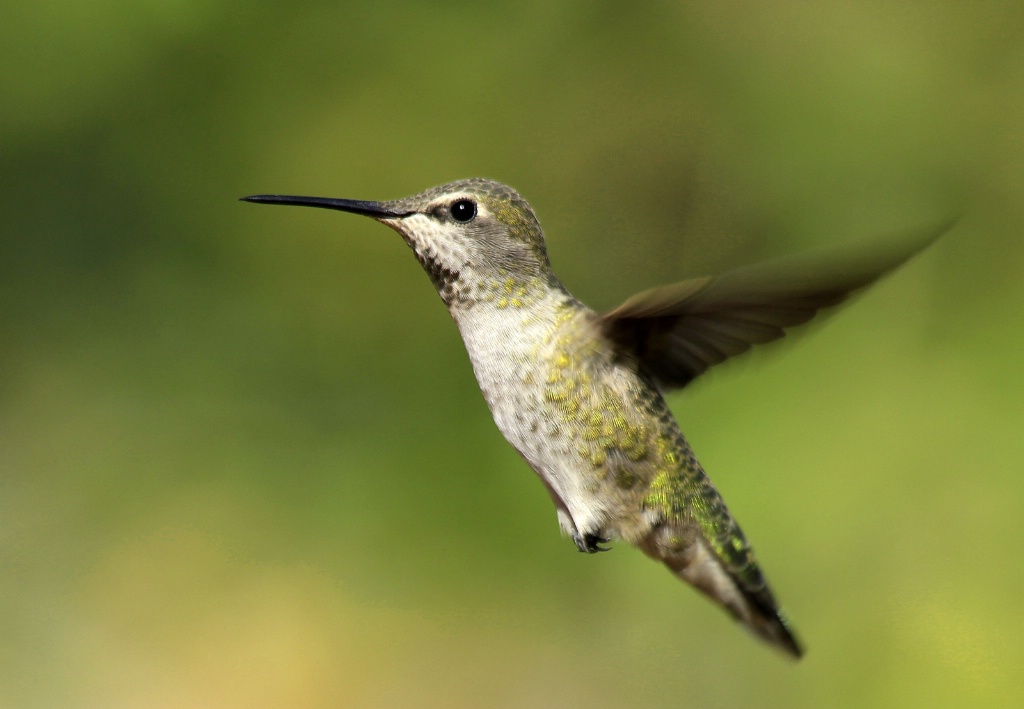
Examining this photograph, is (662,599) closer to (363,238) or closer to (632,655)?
(632,655)

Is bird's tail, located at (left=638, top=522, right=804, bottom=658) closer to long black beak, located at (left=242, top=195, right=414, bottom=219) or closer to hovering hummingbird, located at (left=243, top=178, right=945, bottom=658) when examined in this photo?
hovering hummingbird, located at (left=243, top=178, right=945, bottom=658)

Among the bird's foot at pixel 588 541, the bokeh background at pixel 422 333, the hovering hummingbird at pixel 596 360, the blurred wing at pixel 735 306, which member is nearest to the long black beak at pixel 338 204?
the hovering hummingbird at pixel 596 360

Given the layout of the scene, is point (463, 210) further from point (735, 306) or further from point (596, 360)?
point (735, 306)

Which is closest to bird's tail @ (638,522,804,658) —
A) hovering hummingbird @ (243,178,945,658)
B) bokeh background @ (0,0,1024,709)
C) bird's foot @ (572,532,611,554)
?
hovering hummingbird @ (243,178,945,658)

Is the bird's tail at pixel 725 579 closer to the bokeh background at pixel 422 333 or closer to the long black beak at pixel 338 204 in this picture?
the long black beak at pixel 338 204

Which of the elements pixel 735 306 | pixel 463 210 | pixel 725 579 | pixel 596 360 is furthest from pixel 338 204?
pixel 725 579

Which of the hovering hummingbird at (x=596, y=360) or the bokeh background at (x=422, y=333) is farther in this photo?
the bokeh background at (x=422, y=333)

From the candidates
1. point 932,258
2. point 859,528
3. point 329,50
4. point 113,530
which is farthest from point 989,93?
point 113,530
